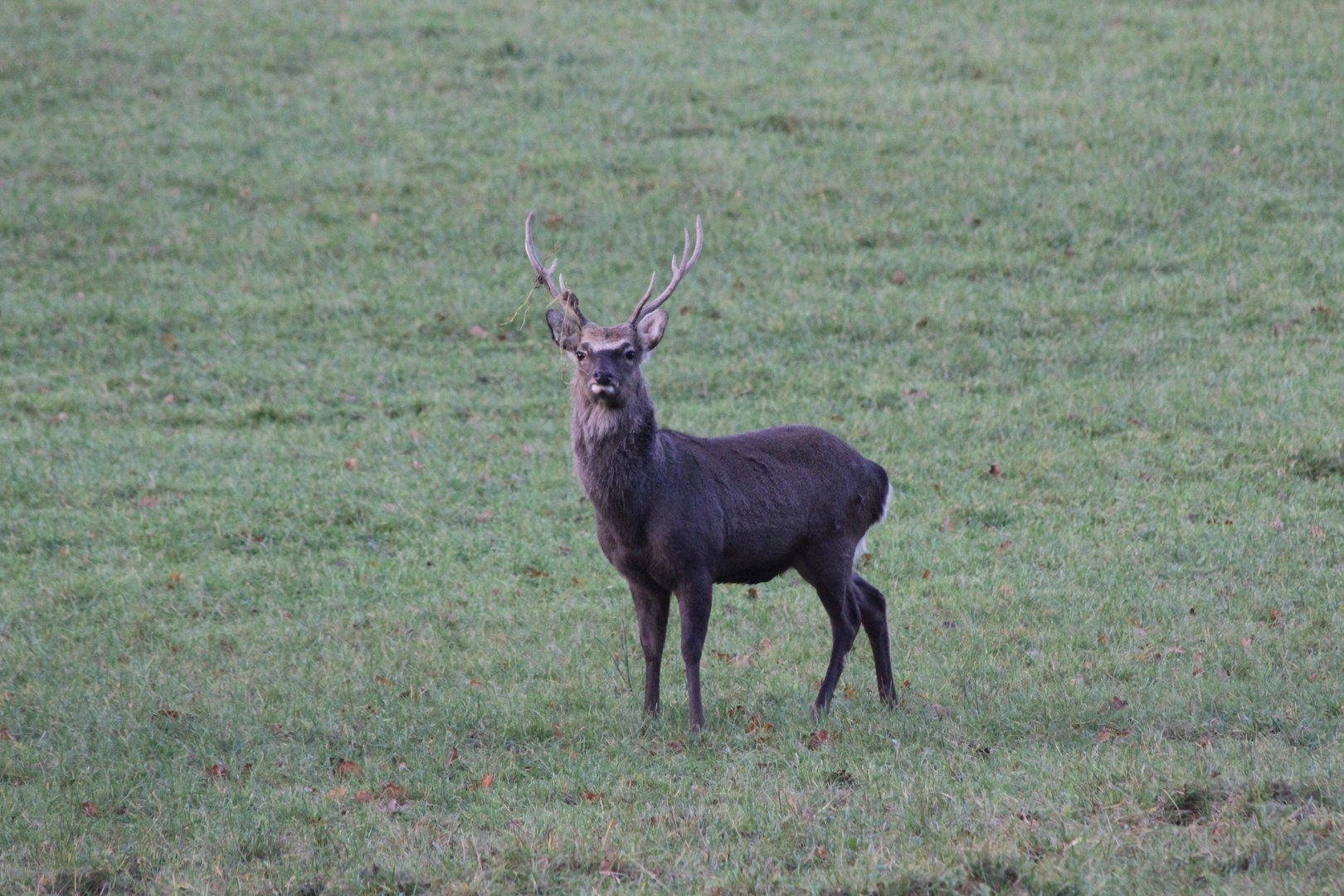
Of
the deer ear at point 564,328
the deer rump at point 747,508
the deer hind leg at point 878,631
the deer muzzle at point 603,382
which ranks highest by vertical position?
the deer ear at point 564,328

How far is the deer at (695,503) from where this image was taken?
7191 millimetres

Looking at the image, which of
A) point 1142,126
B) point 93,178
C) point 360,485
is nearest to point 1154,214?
point 1142,126

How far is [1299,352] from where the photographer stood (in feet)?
46.4

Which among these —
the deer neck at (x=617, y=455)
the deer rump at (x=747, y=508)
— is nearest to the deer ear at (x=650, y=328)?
the deer neck at (x=617, y=455)

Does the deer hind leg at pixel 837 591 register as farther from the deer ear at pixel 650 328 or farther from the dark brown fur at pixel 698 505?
the deer ear at pixel 650 328

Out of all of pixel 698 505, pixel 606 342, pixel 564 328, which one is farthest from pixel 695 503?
pixel 564 328

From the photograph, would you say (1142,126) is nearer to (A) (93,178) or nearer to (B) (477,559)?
(B) (477,559)

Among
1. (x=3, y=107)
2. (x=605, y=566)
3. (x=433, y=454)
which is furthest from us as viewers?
(x=3, y=107)

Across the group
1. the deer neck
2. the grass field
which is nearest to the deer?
the deer neck

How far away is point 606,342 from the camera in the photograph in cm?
727

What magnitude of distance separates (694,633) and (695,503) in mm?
678

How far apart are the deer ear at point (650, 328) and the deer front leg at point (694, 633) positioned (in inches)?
52.5

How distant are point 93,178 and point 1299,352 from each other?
50.7 ft

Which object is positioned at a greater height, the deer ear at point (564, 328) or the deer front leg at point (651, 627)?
the deer ear at point (564, 328)
